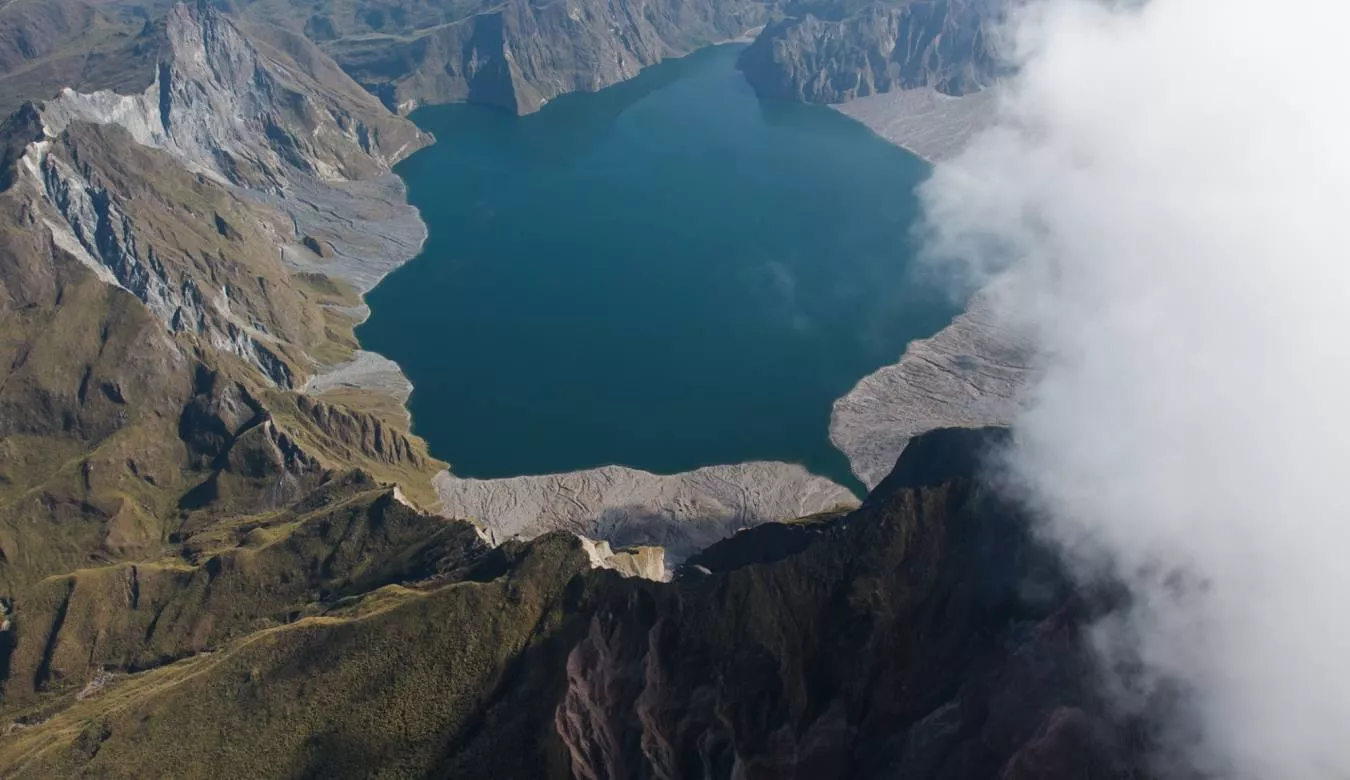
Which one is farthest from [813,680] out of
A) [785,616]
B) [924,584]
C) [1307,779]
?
[1307,779]

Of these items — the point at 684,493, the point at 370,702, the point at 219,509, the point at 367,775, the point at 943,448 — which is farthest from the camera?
the point at 684,493

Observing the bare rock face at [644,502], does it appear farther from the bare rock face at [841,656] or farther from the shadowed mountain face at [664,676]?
the bare rock face at [841,656]

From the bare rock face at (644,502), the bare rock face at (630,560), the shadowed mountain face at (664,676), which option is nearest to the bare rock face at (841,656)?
the shadowed mountain face at (664,676)

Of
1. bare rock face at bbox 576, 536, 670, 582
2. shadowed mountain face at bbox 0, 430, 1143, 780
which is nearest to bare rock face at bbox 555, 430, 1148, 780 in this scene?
shadowed mountain face at bbox 0, 430, 1143, 780

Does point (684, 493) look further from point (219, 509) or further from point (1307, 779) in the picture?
point (1307, 779)

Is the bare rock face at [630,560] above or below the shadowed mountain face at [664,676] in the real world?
below
